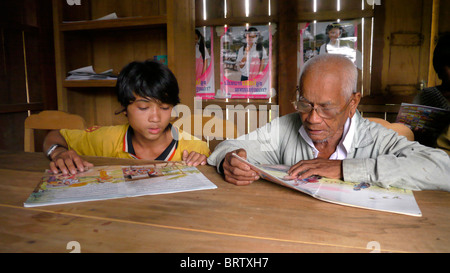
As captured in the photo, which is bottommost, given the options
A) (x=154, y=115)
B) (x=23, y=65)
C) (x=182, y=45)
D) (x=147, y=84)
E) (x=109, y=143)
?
(x=109, y=143)

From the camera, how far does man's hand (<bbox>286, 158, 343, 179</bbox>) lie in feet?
3.21

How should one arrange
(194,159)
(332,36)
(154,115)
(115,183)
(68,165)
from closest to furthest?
(115,183) < (68,165) < (194,159) < (154,115) < (332,36)

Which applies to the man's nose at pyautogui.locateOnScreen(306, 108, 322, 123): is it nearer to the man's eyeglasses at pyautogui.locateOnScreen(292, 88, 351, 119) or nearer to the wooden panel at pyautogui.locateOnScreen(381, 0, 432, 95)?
the man's eyeglasses at pyautogui.locateOnScreen(292, 88, 351, 119)

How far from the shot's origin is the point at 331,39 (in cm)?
254

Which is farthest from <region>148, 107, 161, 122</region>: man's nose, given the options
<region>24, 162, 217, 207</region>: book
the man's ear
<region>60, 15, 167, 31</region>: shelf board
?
<region>60, 15, 167, 31</region>: shelf board

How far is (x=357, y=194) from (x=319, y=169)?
0.15 meters

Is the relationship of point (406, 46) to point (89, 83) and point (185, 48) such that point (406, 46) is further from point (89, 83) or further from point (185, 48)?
point (89, 83)

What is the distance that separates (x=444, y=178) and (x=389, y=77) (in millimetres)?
1774

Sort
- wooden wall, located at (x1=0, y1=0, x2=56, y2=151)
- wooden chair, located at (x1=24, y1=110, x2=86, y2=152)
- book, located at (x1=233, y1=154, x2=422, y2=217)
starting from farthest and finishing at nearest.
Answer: wooden wall, located at (x1=0, y1=0, x2=56, y2=151)
wooden chair, located at (x1=24, y1=110, x2=86, y2=152)
book, located at (x1=233, y1=154, x2=422, y2=217)

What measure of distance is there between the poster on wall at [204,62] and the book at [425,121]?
1649 millimetres

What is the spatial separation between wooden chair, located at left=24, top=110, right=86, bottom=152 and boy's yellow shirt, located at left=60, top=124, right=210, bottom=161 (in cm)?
27

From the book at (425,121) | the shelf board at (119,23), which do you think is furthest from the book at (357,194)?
the shelf board at (119,23)

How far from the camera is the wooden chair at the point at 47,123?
6.27 ft

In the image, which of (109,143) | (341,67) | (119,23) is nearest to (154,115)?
(109,143)
